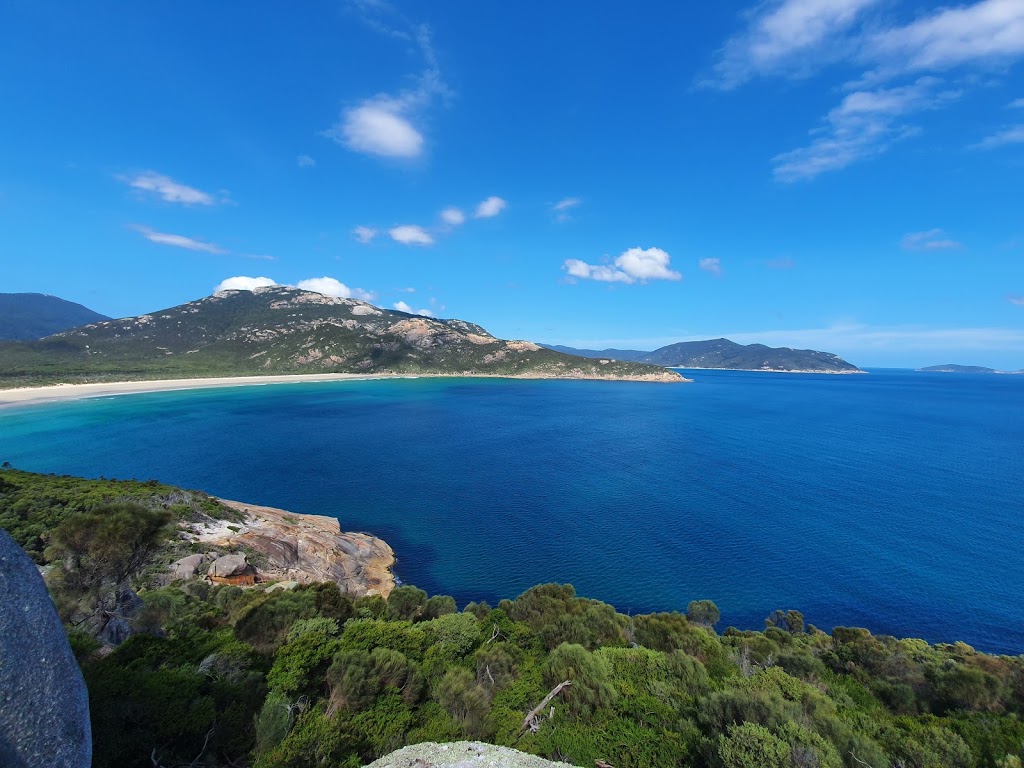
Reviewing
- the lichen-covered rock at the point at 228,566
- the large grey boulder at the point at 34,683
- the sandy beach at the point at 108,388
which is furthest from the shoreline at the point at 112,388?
the large grey boulder at the point at 34,683

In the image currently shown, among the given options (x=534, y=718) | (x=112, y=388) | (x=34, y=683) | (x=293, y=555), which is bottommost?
(x=293, y=555)

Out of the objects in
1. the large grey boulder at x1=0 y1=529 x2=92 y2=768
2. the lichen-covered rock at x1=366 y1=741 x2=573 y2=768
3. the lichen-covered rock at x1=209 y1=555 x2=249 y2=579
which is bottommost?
the lichen-covered rock at x1=209 y1=555 x2=249 y2=579

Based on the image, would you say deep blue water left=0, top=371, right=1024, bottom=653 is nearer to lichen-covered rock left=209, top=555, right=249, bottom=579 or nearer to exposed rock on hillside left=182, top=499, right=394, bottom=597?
exposed rock on hillside left=182, top=499, right=394, bottom=597

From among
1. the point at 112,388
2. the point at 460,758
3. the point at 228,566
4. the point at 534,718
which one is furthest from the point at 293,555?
the point at 112,388

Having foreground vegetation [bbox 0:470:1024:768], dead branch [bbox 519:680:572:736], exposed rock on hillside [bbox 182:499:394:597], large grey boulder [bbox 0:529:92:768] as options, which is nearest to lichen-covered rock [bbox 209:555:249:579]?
exposed rock on hillside [bbox 182:499:394:597]

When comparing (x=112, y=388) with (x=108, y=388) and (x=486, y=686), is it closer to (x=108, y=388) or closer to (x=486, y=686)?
(x=108, y=388)

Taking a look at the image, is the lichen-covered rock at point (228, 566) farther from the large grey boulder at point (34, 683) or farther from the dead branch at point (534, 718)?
the large grey boulder at point (34, 683)
